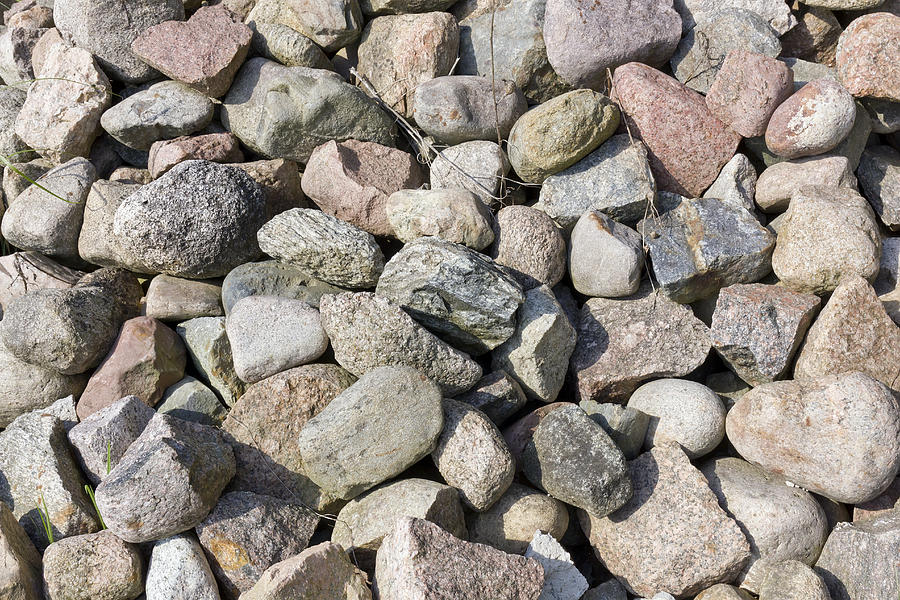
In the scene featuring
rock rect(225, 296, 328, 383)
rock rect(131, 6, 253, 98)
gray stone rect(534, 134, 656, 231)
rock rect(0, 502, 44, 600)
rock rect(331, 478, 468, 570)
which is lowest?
rock rect(331, 478, 468, 570)

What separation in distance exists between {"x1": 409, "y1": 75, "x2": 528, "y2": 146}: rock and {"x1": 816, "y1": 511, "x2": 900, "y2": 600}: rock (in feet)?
6.88

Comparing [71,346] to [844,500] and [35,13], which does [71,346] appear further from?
[844,500]

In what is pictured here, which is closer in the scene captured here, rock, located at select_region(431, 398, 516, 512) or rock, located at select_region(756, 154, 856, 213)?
rock, located at select_region(431, 398, 516, 512)

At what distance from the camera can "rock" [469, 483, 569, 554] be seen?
2568 mm

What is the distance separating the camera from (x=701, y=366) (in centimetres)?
306

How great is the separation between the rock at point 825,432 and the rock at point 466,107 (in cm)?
158

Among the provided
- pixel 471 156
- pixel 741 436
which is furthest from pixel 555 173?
pixel 741 436

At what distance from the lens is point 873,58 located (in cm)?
303

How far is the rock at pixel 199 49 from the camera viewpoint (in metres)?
3.29

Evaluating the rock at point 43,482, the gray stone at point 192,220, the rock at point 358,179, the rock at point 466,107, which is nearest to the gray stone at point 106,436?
the rock at point 43,482

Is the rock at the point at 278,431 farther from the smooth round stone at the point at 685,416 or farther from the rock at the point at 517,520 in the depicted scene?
the smooth round stone at the point at 685,416

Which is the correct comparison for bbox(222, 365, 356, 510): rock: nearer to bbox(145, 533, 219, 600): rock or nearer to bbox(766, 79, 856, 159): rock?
bbox(145, 533, 219, 600): rock

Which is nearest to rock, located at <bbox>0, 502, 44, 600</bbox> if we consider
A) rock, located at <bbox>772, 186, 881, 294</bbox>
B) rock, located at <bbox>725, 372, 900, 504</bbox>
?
rock, located at <bbox>725, 372, 900, 504</bbox>

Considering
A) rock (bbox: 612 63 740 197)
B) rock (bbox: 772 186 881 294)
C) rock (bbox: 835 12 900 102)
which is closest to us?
rock (bbox: 772 186 881 294)
